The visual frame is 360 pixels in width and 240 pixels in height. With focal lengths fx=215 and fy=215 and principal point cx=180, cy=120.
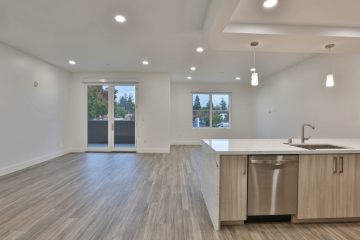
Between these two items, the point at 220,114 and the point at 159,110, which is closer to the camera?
the point at 159,110

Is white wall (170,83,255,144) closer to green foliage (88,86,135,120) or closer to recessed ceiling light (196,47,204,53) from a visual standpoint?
green foliage (88,86,135,120)

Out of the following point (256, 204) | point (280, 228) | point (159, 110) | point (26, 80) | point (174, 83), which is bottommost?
point (280, 228)

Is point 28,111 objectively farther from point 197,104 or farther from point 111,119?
point 197,104

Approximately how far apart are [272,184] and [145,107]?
5401 millimetres

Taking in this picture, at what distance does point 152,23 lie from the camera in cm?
336

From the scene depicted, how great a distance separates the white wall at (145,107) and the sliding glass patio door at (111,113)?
22cm

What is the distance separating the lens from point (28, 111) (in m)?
5.22

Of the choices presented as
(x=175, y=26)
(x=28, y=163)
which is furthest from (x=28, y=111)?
(x=175, y=26)

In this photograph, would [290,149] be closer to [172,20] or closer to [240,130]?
[172,20]

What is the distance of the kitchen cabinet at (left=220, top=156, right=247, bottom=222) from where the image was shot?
7.99ft

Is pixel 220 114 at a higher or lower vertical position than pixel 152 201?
higher

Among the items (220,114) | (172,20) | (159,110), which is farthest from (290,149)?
(220,114)

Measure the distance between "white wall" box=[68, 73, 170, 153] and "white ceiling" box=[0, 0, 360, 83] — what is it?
2299 millimetres

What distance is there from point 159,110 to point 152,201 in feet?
14.3
